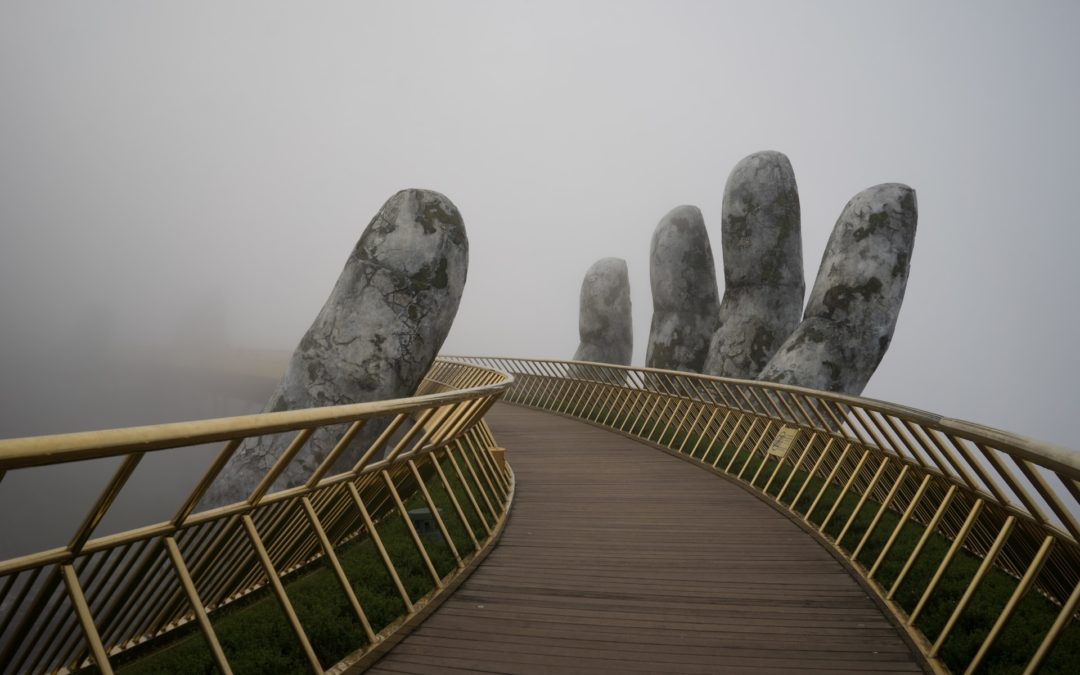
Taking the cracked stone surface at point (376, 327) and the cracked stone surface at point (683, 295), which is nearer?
the cracked stone surface at point (376, 327)

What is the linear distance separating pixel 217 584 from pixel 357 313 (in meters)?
6.44

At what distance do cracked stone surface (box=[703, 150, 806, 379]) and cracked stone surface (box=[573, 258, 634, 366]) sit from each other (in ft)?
20.0

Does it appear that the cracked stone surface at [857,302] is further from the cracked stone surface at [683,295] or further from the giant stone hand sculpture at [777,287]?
the cracked stone surface at [683,295]

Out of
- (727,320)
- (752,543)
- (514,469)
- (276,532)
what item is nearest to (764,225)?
(727,320)

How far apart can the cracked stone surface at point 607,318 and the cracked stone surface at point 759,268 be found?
6.11 metres

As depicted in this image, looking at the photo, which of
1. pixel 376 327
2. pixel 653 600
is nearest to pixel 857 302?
pixel 376 327

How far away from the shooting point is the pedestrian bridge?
2.81 metres

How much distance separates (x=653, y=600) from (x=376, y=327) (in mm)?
6729

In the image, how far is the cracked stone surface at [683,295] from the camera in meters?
18.5

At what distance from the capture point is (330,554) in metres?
3.55

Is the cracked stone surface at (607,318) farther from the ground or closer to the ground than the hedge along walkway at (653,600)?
closer to the ground

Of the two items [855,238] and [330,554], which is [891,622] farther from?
[855,238]

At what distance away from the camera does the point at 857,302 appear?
13062 mm

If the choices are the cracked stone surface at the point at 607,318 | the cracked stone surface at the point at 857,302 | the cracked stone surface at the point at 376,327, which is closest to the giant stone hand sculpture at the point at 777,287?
the cracked stone surface at the point at 857,302
